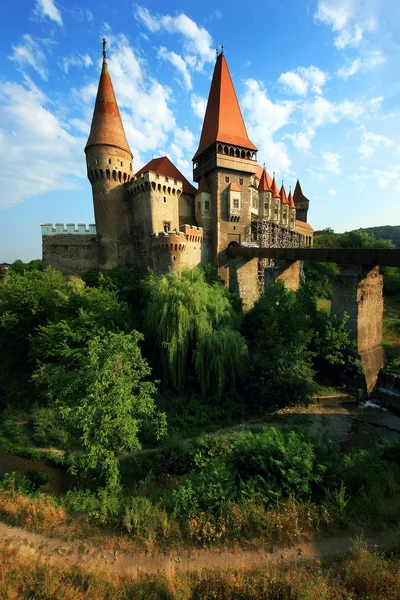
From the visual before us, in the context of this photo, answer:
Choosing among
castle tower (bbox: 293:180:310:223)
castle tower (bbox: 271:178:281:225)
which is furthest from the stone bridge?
castle tower (bbox: 293:180:310:223)

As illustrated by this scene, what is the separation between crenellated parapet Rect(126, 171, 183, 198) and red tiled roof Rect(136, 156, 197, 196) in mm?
1493

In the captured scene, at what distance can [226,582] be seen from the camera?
15.9 feet

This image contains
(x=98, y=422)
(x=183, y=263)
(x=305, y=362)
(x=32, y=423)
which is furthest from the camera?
(x=183, y=263)

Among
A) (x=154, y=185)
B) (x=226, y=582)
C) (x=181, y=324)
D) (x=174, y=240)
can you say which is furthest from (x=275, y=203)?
(x=226, y=582)

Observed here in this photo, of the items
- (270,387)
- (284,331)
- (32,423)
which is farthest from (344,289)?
(32,423)

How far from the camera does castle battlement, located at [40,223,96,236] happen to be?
19734 millimetres

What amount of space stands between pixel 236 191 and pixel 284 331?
13.7 metres

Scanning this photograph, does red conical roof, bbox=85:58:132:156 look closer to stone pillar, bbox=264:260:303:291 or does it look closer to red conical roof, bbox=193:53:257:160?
red conical roof, bbox=193:53:257:160

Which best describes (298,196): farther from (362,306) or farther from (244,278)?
(362,306)

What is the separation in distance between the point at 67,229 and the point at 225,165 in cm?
1369

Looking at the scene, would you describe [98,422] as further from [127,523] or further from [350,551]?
[350,551]

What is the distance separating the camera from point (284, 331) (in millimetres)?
14234

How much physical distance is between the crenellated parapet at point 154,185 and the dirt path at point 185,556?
18793 mm

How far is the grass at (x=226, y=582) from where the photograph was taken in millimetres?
4500
